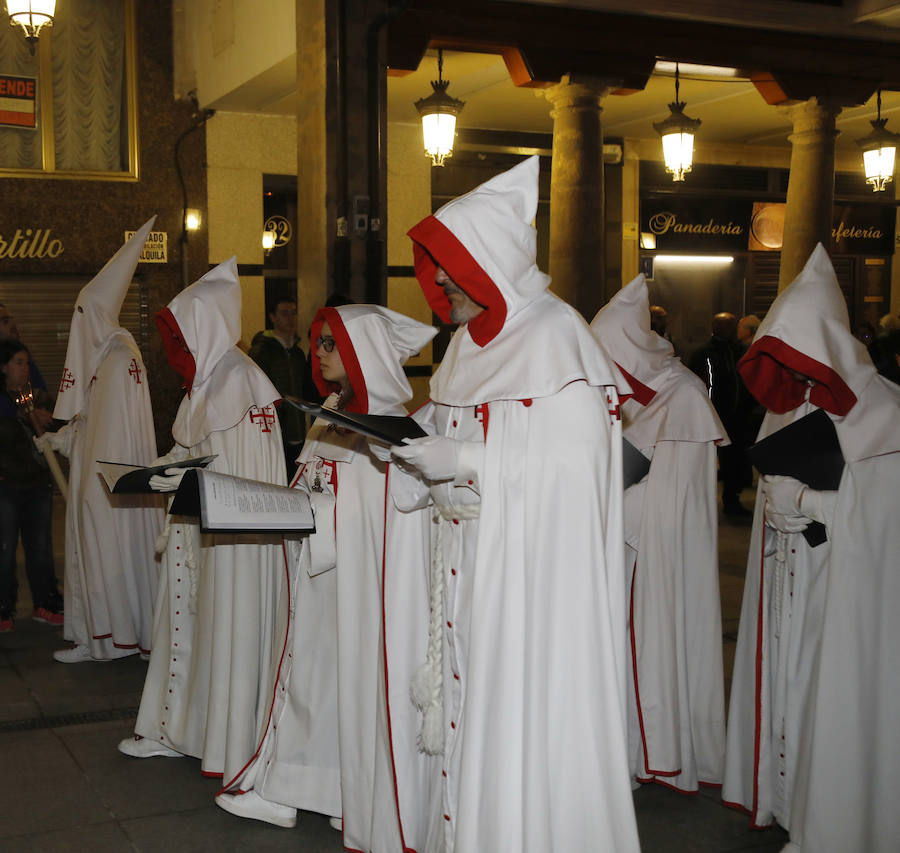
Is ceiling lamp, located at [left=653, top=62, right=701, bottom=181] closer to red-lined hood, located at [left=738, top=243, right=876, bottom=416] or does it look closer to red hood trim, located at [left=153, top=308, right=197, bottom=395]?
red hood trim, located at [left=153, top=308, right=197, bottom=395]

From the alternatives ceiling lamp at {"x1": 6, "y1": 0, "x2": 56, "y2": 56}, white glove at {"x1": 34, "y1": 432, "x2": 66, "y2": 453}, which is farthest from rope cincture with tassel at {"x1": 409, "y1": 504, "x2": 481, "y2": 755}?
ceiling lamp at {"x1": 6, "y1": 0, "x2": 56, "y2": 56}

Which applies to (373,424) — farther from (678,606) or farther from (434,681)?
(678,606)

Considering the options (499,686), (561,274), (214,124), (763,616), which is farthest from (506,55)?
(499,686)

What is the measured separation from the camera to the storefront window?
13.2 m

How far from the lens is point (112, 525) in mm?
7305

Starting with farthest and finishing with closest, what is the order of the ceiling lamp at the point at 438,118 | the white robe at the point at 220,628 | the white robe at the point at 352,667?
the ceiling lamp at the point at 438,118, the white robe at the point at 220,628, the white robe at the point at 352,667

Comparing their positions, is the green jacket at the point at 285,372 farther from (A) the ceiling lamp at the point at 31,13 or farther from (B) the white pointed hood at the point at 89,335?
(A) the ceiling lamp at the point at 31,13

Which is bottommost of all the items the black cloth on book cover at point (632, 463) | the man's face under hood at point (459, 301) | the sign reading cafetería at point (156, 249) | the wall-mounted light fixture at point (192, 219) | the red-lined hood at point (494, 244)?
the black cloth on book cover at point (632, 463)

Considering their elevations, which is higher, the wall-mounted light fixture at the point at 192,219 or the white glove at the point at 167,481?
the wall-mounted light fixture at the point at 192,219

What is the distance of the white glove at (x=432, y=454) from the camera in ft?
11.0

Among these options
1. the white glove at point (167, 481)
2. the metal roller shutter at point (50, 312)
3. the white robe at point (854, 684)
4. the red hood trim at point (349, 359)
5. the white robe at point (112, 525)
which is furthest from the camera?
the metal roller shutter at point (50, 312)

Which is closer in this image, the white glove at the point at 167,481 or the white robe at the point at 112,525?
the white glove at the point at 167,481

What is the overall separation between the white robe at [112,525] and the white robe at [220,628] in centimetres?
174

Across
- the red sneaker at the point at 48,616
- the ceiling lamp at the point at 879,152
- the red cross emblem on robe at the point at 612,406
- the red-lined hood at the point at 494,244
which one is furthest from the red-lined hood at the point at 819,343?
the ceiling lamp at the point at 879,152
